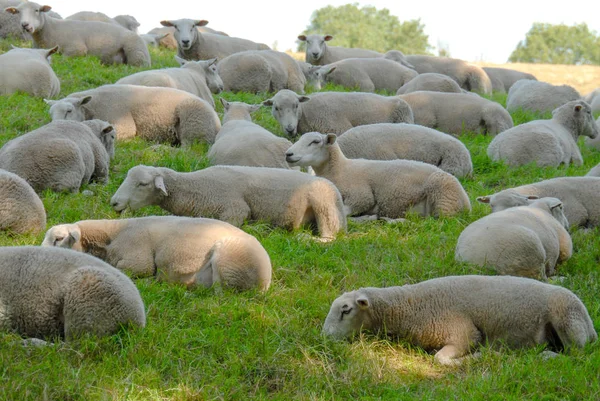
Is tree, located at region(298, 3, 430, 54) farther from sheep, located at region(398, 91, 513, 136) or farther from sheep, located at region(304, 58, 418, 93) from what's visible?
sheep, located at region(398, 91, 513, 136)

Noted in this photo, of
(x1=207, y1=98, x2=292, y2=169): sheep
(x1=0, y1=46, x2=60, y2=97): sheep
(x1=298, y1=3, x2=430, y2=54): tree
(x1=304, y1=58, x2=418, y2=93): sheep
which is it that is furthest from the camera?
(x1=298, y1=3, x2=430, y2=54): tree

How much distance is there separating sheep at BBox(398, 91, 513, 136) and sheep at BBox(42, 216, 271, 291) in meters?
7.16

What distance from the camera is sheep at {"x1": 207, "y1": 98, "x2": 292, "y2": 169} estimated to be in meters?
10.5

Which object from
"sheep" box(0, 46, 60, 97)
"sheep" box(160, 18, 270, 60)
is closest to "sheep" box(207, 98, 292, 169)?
"sheep" box(0, 46, 60, 97)

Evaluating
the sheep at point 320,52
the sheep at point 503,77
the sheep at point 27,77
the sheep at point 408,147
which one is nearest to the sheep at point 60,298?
the sheep at point 408,147

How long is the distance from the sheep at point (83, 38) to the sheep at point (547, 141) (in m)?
6.99

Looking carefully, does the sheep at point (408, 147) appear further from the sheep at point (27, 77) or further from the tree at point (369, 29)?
the tree at point (369, 29)

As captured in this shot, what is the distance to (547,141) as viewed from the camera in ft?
40.9

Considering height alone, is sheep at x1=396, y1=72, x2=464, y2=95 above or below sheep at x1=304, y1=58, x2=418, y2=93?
above

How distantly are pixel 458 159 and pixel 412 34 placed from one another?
5560 cm

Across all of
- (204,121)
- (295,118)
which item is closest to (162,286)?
(204,121)

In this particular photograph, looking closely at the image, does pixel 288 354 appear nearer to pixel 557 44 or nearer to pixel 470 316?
pixel 470 316

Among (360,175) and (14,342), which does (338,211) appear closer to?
(360,175)

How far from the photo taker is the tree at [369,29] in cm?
6203
